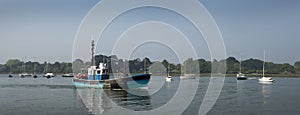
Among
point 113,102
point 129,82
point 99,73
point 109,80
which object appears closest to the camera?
point 113,102

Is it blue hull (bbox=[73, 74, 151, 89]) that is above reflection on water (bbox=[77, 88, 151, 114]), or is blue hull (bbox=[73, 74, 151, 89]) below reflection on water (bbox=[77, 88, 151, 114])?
above

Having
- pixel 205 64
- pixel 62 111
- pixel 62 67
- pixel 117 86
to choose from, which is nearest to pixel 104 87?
pixel 117 86

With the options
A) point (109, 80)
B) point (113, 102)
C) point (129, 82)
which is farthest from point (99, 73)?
point (113, 102)

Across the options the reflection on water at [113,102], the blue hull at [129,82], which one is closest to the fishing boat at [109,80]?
the blue hull at [129,82]

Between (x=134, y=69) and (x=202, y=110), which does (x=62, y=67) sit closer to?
(x=134, y=69)

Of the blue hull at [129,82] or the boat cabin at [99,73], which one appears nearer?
the blue hull at [129,82]

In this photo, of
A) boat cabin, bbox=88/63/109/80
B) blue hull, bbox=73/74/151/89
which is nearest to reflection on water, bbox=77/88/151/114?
blue hull, bbox=73/74/151/89

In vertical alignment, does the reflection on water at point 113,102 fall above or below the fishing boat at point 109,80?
below

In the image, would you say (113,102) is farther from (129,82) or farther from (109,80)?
(109,80)

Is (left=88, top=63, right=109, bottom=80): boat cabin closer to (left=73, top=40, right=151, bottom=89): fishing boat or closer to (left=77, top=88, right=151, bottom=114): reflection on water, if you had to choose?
(left=73, top=40, right=151, bottom=89): fishing boat

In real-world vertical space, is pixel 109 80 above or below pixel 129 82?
above

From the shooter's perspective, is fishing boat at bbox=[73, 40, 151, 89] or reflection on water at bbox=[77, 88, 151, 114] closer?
reflection on water at bbox=[77, 88, 151, 114]

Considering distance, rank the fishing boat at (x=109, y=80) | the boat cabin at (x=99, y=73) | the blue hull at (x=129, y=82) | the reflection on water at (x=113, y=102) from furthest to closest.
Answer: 1. the boat cabin at (x=99, y=73)
2. the fishing boat at (x=109, y=80)
3. the blue hull at (x=129, y=82)
4. the reflection on water at (x=113, y=102)

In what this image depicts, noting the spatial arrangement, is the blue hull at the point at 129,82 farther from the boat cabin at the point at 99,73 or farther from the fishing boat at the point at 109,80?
the boat cabin at the point at 99,73
